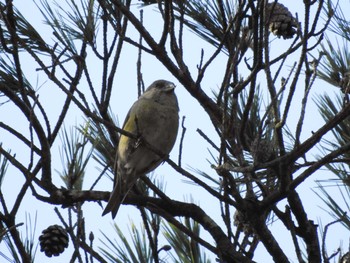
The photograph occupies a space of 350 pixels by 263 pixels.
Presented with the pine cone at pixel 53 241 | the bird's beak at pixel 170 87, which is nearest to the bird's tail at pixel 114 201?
the pine cone at pixel 53 241

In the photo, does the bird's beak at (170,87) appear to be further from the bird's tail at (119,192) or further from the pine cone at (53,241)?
the pine cone at (53,241)

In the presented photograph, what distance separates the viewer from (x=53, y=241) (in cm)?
293

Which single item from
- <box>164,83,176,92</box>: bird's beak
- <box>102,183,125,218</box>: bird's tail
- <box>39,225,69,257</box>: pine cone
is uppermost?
<box>164,83,176,92</box>: bird's beak

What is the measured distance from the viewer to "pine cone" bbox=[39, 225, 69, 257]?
2.93 meters

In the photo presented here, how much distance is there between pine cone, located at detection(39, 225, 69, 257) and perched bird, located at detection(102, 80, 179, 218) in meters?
0.46

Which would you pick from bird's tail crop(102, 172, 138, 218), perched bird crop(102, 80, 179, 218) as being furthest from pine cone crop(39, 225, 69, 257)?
perched bird crop(102, 80, 179, 218)

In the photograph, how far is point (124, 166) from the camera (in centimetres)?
360

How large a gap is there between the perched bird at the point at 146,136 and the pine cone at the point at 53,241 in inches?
18.1

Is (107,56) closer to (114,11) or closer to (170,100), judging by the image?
(114,11)

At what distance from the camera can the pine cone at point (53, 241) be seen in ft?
9.60

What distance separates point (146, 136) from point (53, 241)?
0.95 meters

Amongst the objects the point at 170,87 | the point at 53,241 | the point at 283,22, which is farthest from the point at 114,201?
the point at 283,22

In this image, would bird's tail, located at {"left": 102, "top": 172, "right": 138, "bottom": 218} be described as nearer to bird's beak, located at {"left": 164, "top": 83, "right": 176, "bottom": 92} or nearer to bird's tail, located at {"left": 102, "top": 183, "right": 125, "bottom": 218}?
bird's tail, located at {"left": 102, "top": 183, "right": 125, "bottom": 218}

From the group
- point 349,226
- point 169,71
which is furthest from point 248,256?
point 169,71
